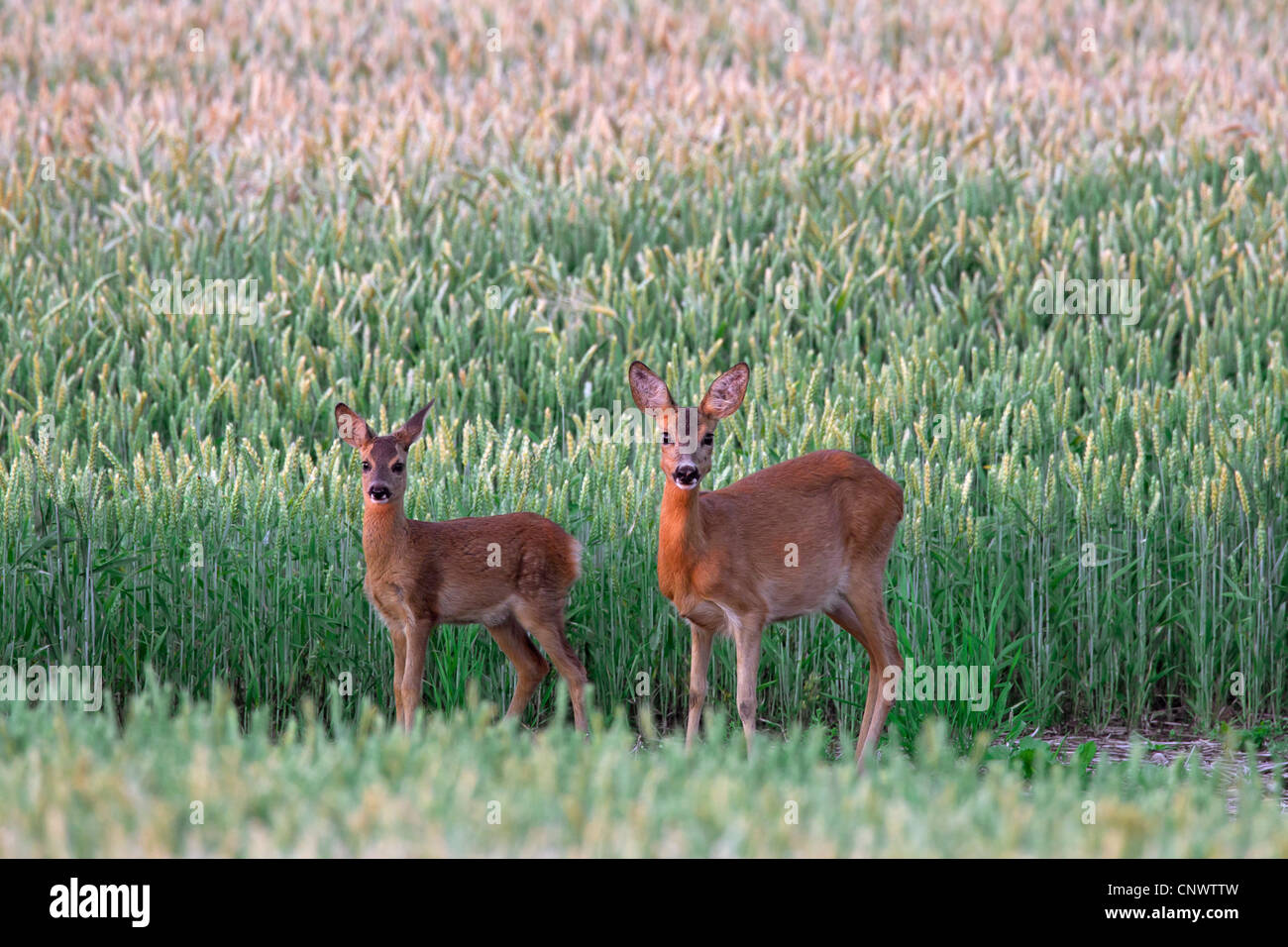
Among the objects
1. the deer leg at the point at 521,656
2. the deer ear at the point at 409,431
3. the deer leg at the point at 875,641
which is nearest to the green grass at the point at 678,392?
the deer leg at the point at 875,641

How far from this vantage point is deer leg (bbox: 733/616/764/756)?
19.3 ft

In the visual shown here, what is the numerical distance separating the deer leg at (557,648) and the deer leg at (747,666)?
2.21 ft

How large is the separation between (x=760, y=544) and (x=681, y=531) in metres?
0.38

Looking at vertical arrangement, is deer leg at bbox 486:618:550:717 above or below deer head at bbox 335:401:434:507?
below

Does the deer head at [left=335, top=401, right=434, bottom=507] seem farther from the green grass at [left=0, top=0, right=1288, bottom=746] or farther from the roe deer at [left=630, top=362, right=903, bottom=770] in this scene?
the green grass at [left=0, top=0, right=1288, bottom=746]

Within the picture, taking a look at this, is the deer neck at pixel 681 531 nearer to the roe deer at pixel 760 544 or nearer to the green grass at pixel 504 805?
the roe deer at pixel 760 544

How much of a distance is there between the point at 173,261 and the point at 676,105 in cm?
602

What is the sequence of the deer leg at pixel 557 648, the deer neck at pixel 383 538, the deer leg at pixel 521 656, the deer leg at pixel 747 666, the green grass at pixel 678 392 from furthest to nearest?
the green grass at pixel 678 392 < the deer leg at pixel 521 656 < the deer leg at pixel 557 648 < the deer neck at pixel 383 538 < the deer leg at pixel 747 666

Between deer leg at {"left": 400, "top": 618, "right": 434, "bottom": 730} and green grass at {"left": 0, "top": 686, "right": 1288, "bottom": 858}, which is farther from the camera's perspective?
deer leg at {"left": 400, "top": 618, "right": 434, "bottom": 730}

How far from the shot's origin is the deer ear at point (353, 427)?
603cm

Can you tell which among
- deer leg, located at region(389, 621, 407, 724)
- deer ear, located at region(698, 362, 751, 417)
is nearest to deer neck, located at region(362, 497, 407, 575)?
deer leg, located at region(389, 621, 407, 724)

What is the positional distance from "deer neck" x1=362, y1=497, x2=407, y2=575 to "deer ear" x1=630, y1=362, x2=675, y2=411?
104 centimetres
